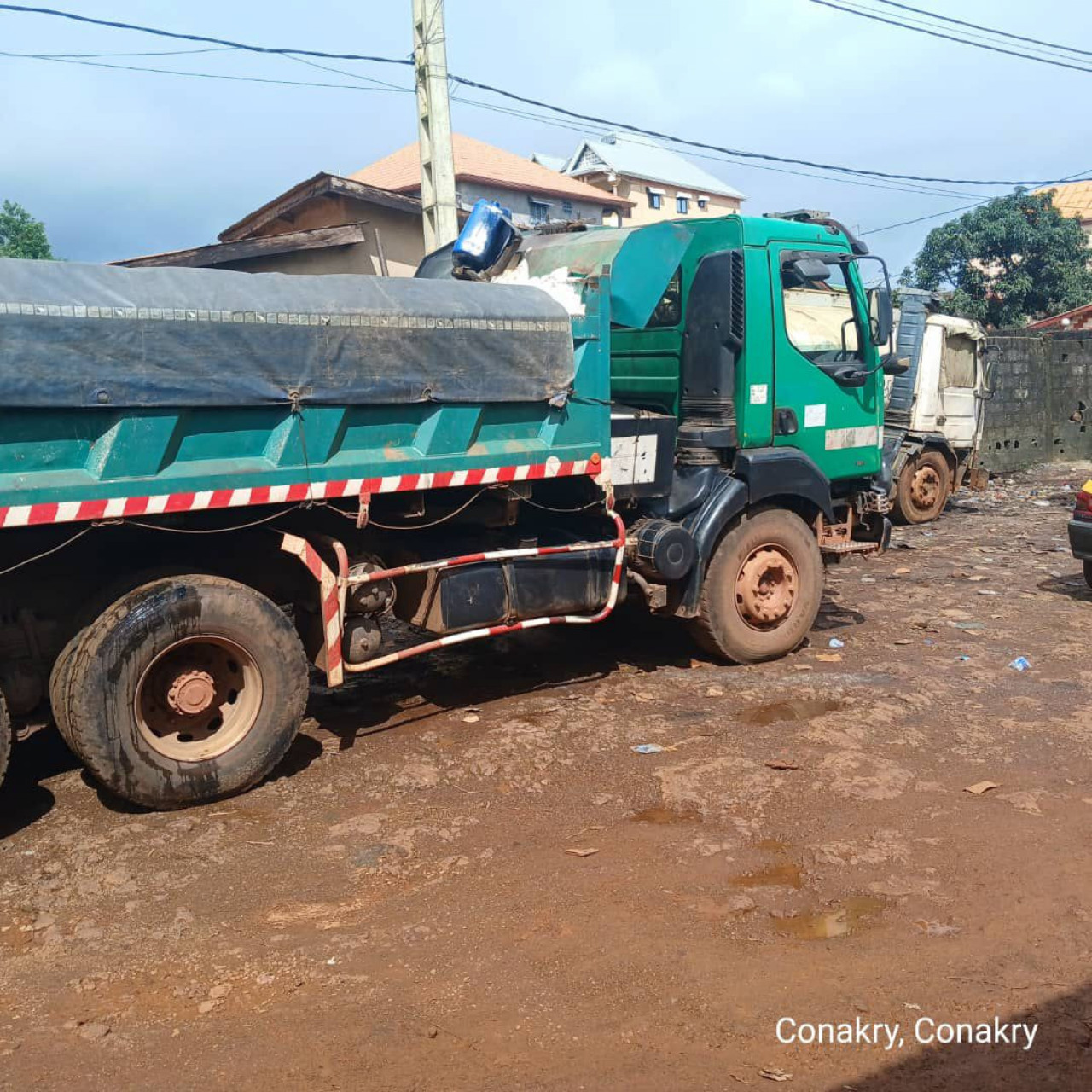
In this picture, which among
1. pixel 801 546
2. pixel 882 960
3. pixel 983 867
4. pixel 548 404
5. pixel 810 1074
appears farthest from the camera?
pixel 801 546

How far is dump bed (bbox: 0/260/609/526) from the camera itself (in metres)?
3.91

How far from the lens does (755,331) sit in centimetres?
617

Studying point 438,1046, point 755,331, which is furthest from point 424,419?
point 438,1046

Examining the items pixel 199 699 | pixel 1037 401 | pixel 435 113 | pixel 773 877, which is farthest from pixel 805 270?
pixel 1037 401

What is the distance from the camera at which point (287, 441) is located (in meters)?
4.53

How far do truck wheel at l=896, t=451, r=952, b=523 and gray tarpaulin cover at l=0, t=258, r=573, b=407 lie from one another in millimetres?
8990

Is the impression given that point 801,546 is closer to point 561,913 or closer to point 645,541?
point 645,541

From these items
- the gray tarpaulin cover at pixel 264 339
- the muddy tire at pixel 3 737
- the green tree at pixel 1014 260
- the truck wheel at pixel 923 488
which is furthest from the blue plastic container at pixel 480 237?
the green tree at pixel 1014 260

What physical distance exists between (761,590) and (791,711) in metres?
1.10

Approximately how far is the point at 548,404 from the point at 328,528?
1.34 m

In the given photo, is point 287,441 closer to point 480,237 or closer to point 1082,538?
point 480,237

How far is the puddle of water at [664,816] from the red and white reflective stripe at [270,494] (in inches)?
72.8

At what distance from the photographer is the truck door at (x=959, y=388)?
13.7 m

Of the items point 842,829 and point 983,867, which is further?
point 842,829
